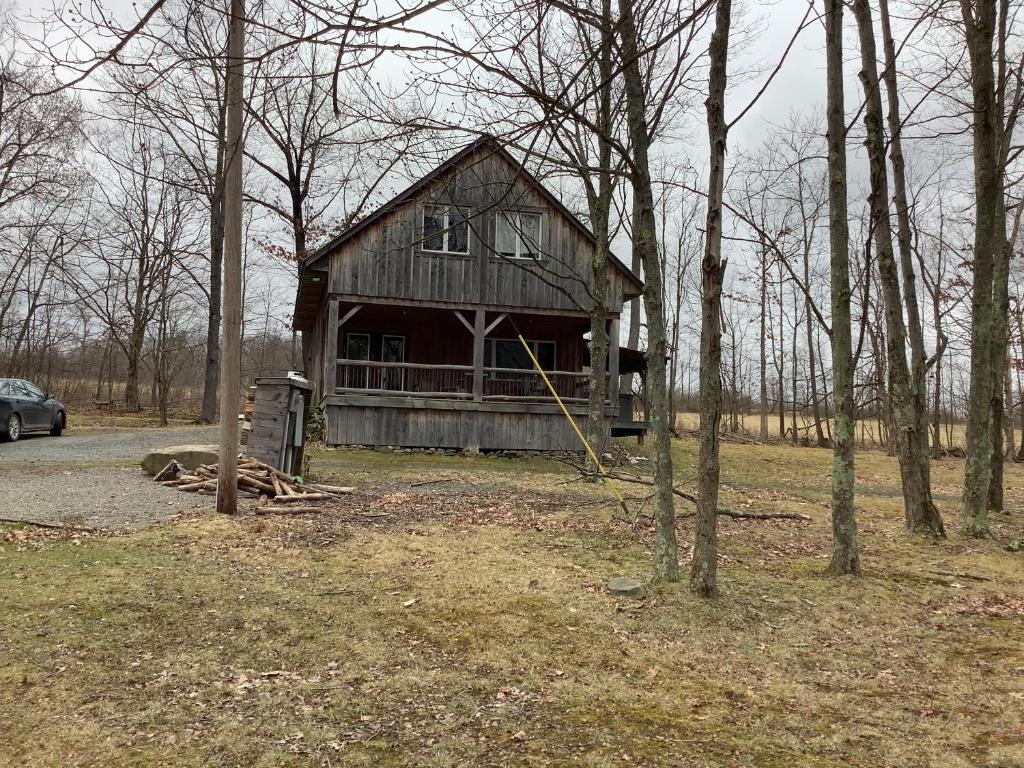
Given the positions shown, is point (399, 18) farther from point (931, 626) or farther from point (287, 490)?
point (287, 490)

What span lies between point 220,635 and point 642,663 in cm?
263

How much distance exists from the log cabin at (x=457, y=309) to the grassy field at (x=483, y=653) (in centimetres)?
900

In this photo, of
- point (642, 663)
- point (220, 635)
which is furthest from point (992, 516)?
point (220, 635)

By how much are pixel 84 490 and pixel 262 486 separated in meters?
2.35

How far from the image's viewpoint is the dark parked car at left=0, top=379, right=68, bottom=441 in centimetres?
1567

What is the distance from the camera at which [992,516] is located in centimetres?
1033

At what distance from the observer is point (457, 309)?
1709 cm

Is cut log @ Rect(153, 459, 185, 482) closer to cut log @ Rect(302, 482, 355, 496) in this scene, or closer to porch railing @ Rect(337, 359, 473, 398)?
cut log @ Rect(302, 482, 355, 496)

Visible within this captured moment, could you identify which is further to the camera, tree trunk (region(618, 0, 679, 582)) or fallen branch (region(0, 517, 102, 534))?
fallen branch (region(0, 517, 102, 534))

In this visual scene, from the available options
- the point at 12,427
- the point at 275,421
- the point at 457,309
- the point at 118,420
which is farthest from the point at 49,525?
the point at 118,420

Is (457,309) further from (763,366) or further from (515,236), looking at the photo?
(763,366)

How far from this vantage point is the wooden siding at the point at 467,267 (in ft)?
53.8

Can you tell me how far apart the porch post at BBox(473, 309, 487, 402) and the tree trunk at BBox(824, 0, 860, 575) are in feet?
36.9

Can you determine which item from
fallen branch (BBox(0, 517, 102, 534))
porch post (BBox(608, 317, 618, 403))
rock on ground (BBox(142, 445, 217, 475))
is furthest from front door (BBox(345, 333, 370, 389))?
fallen branch (BBox(0, 517, 102, 534))
